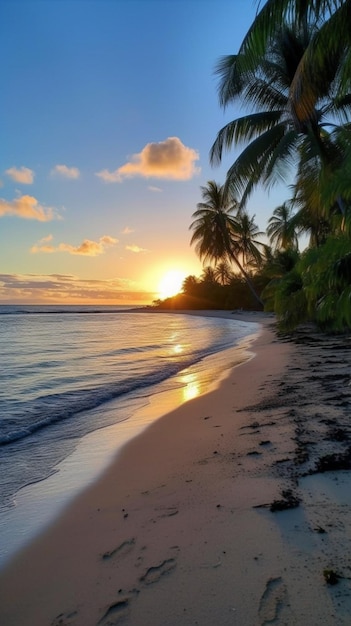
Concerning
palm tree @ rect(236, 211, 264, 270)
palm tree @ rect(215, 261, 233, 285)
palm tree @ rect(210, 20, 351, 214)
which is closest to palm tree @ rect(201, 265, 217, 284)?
palm tree @ rect(215, 261, 233, 285)

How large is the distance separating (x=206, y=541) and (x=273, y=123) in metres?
13.2

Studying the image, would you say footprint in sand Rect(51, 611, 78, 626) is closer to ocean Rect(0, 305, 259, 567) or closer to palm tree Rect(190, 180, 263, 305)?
ocean Rect(0, 305, 259, 567)

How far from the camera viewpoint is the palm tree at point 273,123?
10656 mm

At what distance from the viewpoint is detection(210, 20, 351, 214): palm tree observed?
10.7 m

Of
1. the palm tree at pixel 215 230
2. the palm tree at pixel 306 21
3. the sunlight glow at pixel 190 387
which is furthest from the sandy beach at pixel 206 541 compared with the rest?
the palm tree at pixel 215 230

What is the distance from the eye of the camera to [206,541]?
2018 millimetres

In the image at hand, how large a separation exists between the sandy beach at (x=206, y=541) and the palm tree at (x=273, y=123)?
30.6ft

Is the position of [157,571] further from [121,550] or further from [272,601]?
[272,601]

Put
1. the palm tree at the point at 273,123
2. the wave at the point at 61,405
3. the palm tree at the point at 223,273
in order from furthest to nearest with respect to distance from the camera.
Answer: the palm tree at the point at 223,273
the palm tree at the point at 273,123
the wave at the point at 61,405

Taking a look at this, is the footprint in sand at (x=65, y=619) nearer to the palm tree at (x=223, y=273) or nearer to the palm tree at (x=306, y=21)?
the palm tree at (x=306, y=21)

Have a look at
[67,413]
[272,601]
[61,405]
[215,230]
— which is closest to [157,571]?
[272,601]

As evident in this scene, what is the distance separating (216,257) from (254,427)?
32.0m

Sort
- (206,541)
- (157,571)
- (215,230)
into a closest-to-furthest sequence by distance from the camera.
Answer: (157,571), (206,541), (215,230)

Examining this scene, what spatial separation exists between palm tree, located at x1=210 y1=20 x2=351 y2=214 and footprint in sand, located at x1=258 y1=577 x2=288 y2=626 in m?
10.5
